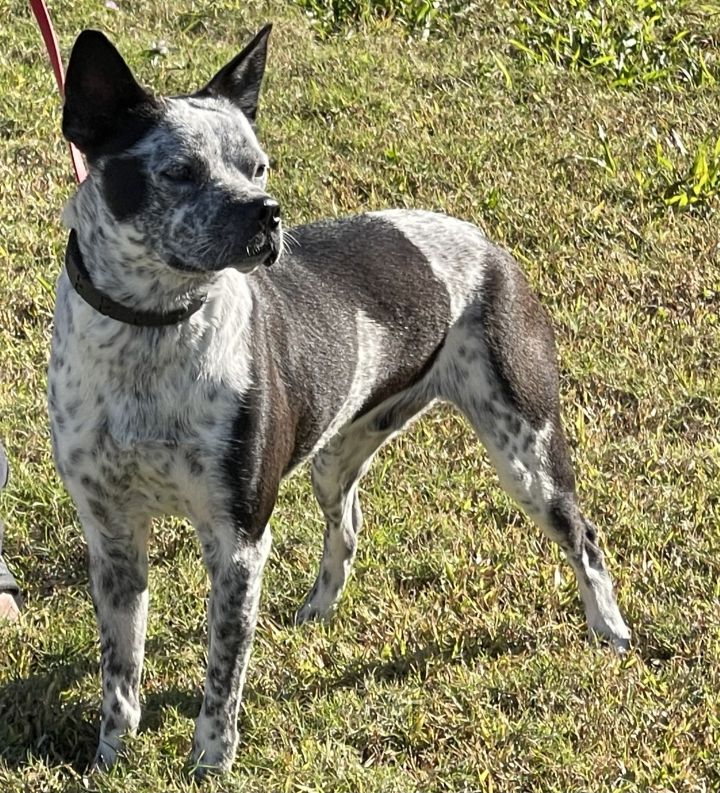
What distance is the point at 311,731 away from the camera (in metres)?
4.62

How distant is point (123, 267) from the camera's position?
13.0ft

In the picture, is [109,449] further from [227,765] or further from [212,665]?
[227,765]

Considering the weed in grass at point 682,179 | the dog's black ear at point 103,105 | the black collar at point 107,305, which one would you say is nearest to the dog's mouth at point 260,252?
the black collar at point 107,305

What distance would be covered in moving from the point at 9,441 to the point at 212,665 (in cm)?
208

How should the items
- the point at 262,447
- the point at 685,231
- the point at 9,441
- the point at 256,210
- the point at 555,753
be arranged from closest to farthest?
the point at 256,210 < the point at 262,447 < the point at 555,753 < the point at 9,441 < the point at 685,231

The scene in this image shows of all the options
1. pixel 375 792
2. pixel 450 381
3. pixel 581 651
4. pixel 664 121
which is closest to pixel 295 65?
pixel 664 121

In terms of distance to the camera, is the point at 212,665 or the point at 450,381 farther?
the point at 450,381

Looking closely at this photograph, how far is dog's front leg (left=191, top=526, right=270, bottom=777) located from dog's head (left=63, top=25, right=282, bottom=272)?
2.69 feet

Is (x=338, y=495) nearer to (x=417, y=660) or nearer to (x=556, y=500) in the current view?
(x=417, y=660)

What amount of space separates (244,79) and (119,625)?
1.62 metres

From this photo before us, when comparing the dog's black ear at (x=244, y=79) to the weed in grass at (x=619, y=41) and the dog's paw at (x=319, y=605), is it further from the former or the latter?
the weed in grass at (x=619, y=41)

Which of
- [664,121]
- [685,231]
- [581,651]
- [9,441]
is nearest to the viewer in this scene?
[581,651]

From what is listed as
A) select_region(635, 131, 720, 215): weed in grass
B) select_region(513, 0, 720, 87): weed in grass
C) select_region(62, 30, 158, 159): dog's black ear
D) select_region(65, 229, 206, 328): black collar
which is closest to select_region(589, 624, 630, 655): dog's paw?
select_region(65, 229, 206, 328): black collar

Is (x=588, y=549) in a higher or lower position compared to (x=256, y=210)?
lower
